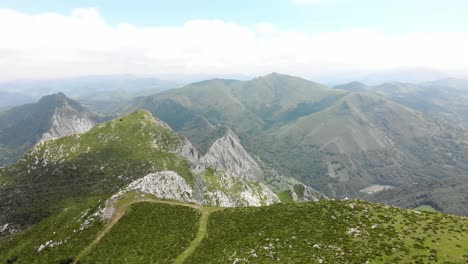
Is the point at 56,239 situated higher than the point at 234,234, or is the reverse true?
the point at 234,234

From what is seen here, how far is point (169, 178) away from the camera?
15412 cm

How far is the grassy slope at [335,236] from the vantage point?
2414 inches

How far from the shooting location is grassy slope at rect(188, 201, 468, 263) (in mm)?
61312

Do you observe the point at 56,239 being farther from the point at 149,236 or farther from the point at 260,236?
the point at 260,236

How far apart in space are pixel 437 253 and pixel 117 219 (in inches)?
3433

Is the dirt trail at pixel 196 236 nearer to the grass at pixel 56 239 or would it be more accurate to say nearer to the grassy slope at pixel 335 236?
the grassy slope at pixel 335 236

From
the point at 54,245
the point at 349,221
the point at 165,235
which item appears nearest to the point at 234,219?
the point at 165,235

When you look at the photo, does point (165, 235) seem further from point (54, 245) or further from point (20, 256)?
point (20, 256)

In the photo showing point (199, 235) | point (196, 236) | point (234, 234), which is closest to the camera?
point (234, 234)

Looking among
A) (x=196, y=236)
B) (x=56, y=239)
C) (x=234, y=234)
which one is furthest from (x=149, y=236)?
(x=56, y=239)

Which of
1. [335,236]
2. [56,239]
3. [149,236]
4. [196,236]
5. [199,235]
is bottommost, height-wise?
[56,239]

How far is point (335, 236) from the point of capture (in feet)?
231

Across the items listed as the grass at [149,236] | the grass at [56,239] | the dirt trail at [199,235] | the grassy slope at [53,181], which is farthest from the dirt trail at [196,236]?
the grassy slope at [53,181]

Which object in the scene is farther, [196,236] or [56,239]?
[56,239]
